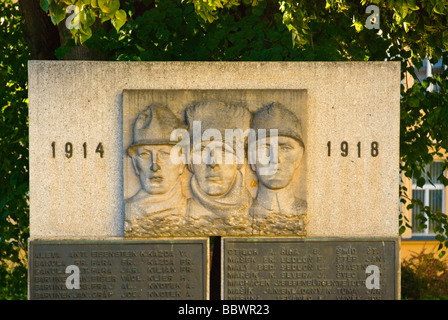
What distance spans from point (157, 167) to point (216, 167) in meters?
0.40

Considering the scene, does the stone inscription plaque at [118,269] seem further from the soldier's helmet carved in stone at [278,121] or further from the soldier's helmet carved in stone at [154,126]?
the soldier's helmet carved in stone at [278,121]

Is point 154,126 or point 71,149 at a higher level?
point 154,126

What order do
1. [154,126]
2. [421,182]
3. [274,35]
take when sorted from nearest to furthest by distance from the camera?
[154,126], [274,35], [421,182]

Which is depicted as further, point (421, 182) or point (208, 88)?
point (421, 182)

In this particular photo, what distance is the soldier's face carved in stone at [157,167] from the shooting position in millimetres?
4484

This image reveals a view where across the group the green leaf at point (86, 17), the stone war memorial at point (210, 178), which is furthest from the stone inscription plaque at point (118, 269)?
the green leaf at point (86, 17)

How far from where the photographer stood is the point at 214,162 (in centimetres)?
450

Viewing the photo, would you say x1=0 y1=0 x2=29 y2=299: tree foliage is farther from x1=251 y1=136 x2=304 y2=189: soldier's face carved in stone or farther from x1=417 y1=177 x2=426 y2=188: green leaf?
x1=417 y1=177 x2=426 y2=188: green leaf

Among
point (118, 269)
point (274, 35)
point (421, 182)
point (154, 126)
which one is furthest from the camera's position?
point (421, 182)

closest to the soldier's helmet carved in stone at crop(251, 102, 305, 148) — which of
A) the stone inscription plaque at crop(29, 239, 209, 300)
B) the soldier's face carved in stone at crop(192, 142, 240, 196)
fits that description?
the soldier's face carved in stone at crop(192, 142, 240, 196)

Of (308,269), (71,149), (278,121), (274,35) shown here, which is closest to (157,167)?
(71,149)

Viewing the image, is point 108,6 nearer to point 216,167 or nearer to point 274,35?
point 216,167

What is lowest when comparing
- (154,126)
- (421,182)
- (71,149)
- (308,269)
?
(308,269)

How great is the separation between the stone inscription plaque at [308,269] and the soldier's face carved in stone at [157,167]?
619mm
